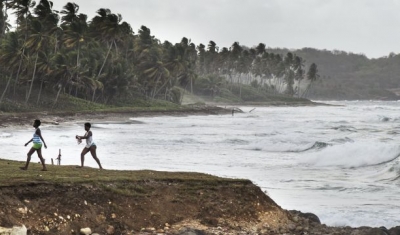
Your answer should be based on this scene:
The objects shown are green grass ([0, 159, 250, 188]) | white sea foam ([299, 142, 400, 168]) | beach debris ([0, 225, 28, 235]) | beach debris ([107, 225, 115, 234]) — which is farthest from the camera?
white sea foam ([299, 142, 400, 168])

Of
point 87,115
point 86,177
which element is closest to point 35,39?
point 87,115

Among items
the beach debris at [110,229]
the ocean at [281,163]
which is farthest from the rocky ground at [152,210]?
the ocean at [281,163]

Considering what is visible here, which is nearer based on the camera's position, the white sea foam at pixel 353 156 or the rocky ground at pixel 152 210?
the rocky ground at pixel 152 210

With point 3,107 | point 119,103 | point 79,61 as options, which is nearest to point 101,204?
point 3,107

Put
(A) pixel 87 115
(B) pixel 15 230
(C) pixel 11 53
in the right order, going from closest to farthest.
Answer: (B) pixel 15 230
(C) pixel 11 53
(A) pixel 87 115

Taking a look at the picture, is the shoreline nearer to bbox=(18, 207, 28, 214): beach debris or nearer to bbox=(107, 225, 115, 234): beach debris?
bbox=(18, 207, 28, 214): beach debris

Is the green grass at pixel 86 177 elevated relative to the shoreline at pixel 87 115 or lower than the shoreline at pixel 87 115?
elevated

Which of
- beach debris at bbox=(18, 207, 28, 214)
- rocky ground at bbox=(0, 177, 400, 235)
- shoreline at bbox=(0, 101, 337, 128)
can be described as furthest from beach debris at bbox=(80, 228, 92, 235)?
shoreline at bbox=(0, 101, 337, 128)

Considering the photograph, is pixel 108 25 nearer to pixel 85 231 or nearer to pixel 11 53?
pixel 11 53

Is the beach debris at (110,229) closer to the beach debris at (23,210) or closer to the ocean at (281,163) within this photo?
the beach debris at (23,210)

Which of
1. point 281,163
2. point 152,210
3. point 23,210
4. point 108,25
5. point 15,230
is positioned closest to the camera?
point 15,230

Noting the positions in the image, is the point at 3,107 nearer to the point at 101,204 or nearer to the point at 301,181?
the point at 301,181

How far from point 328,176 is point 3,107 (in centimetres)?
3827

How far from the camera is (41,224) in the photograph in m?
9.75
